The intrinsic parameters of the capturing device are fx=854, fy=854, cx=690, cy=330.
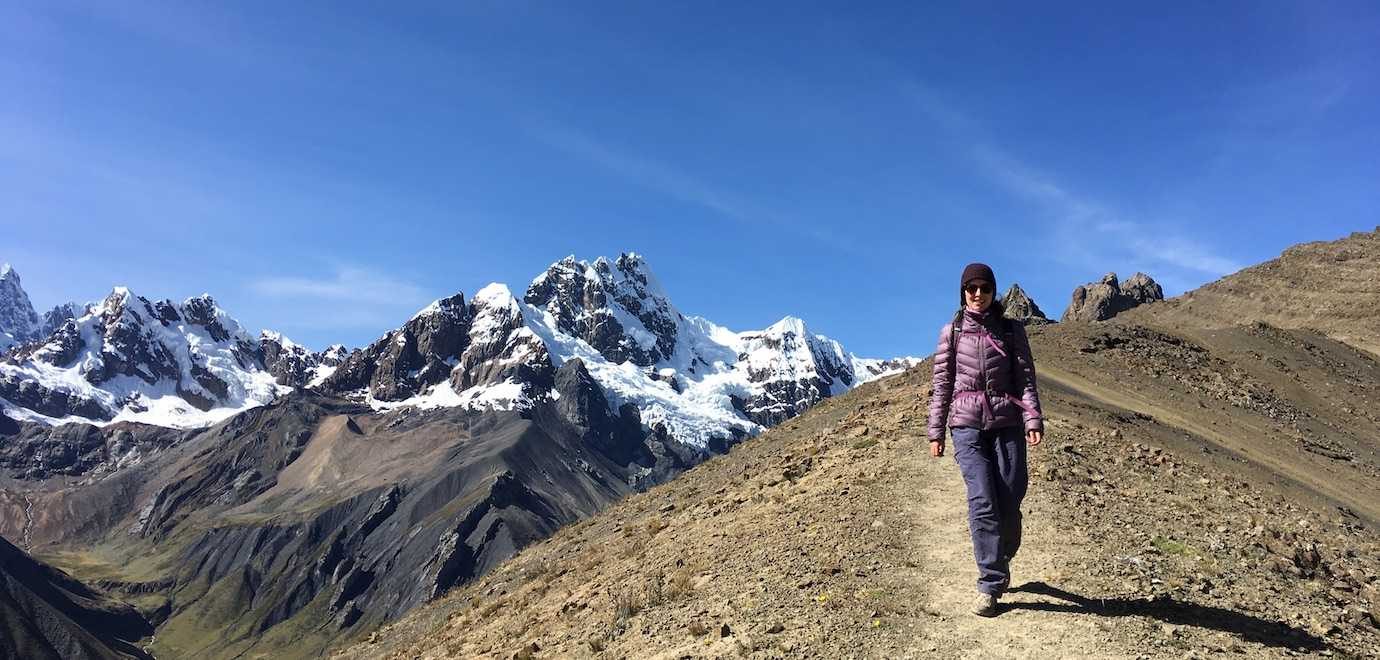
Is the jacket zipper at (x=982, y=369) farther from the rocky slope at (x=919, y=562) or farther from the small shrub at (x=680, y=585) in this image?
the small shrub at (x=680, y=585)

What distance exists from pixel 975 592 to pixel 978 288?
4.22m

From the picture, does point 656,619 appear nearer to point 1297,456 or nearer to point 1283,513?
point 1283,513

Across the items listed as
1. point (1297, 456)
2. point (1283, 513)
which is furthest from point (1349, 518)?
point (1297, 456)

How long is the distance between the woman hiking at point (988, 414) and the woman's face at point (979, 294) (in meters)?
0.01

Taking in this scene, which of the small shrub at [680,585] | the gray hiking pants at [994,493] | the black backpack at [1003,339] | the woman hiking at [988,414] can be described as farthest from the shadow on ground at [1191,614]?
the small shrub at [680,585]

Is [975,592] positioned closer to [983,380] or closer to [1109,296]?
[983,380]

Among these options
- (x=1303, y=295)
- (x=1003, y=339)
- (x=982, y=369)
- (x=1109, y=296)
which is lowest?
(x=982, y=369)

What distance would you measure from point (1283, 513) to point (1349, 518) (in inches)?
375

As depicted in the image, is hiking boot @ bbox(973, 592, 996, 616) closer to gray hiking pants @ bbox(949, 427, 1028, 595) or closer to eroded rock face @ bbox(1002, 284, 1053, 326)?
gray hiking pants @ bbox(949, 427, 1028, 595)

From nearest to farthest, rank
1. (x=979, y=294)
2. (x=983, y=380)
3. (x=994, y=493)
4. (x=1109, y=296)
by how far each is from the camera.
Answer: (x=994, y=493), (x=983, y=380), (x=979, y=294), (x=1109, y=296)

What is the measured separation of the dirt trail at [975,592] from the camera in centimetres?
1005

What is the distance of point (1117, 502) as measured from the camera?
16.6 m

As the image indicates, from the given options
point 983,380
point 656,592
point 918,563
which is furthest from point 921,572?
point 656,592

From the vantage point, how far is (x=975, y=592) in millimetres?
11852
